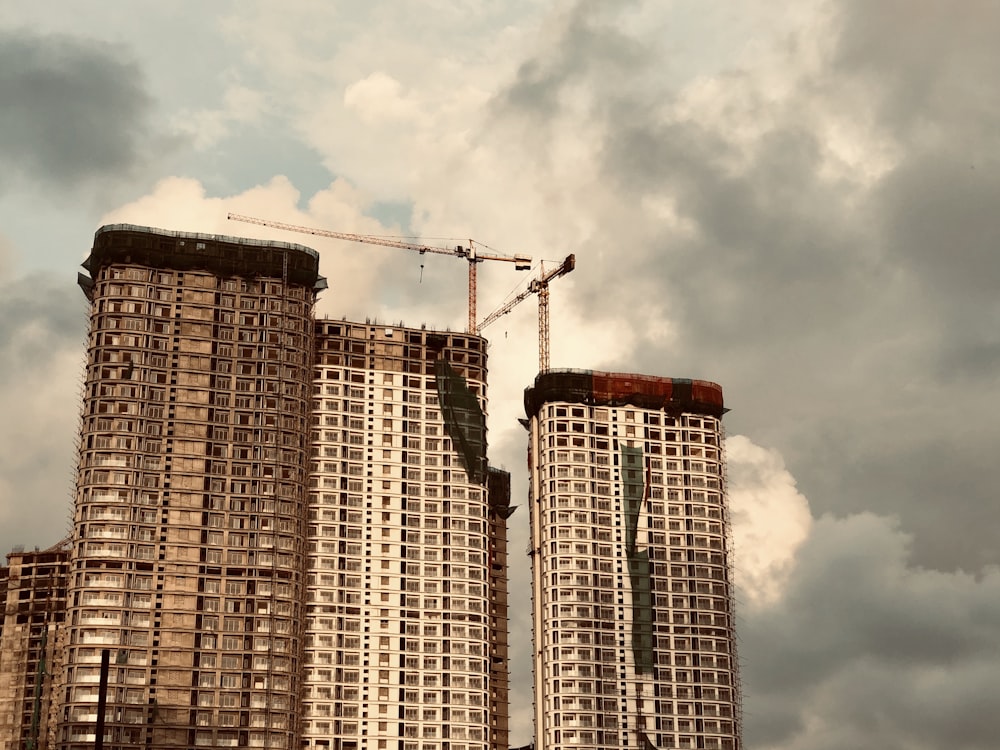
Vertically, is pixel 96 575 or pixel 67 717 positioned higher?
pixel 96 575

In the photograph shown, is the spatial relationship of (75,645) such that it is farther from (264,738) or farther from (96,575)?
(264,738)

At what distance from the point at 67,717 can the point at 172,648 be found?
1676 cm

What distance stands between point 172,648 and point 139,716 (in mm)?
10351

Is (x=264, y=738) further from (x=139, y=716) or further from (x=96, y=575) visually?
(x=96, y=575)

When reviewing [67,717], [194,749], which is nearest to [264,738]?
[194,749]

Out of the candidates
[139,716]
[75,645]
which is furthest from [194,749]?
[75,645]

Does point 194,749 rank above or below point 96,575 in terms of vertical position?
below

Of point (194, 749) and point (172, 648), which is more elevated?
point (172, 648)

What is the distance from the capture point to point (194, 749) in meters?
197

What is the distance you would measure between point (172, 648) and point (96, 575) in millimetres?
14767

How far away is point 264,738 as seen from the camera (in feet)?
655

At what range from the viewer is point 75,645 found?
19562cm

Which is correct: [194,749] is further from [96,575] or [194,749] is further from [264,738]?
[96,575]

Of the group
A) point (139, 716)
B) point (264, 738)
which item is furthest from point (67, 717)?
point (264, 738)
